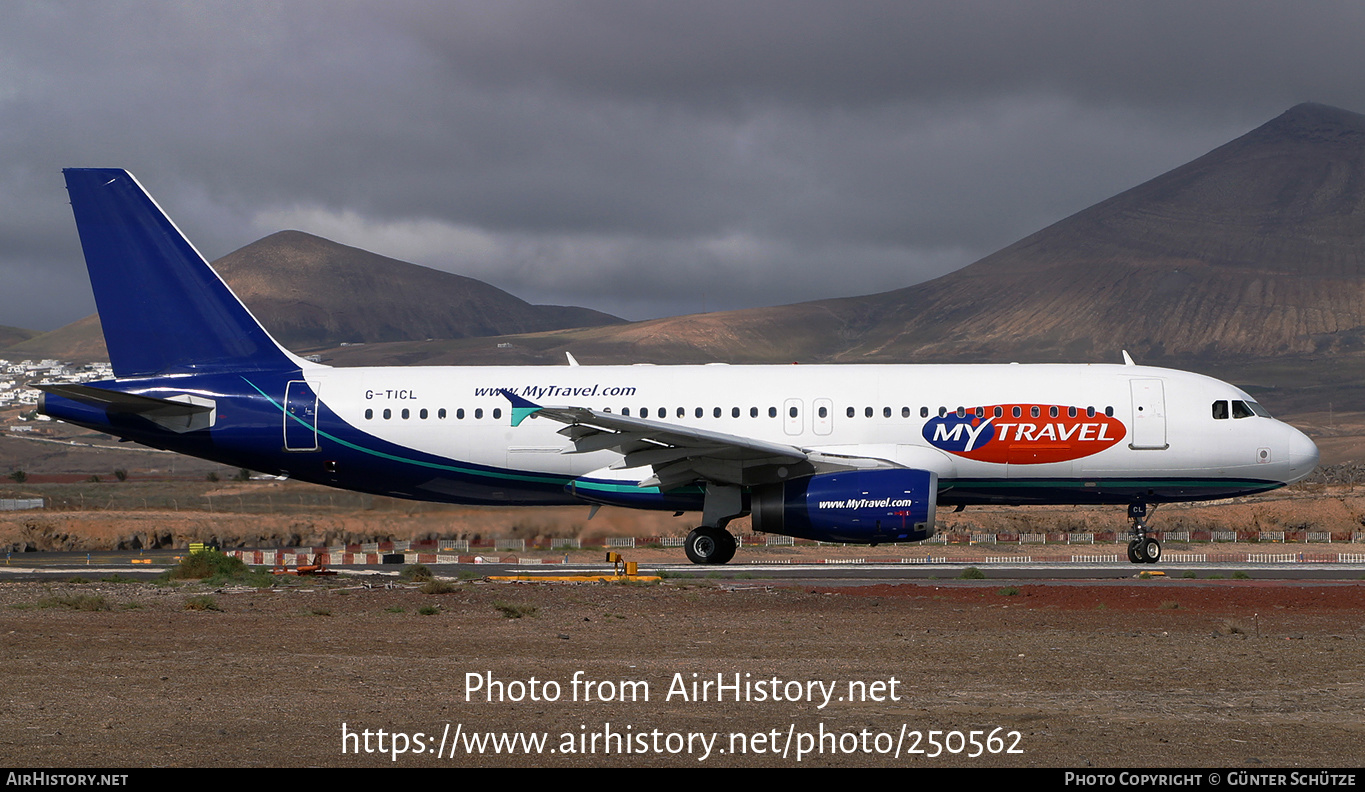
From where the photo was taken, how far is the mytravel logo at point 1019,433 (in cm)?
2420

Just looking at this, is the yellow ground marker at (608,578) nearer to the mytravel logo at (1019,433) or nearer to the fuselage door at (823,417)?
the fuselage door at (823,417)

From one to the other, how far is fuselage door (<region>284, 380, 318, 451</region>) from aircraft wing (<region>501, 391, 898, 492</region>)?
13.7 ft

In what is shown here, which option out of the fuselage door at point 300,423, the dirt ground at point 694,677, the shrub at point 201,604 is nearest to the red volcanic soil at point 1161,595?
the dirt ground at point 694,677

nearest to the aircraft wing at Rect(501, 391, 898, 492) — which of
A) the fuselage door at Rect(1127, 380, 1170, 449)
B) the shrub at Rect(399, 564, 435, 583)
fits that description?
the shrub at Rect(399, 564, 435, 583)

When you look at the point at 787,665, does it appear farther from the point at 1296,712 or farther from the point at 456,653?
the point at 1296,712

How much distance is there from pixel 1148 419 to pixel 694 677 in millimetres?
15559

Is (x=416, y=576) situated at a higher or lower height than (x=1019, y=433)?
lower

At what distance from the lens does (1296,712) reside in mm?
10078

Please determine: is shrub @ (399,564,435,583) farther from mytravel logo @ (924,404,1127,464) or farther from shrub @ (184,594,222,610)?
mytravel logo @ (924,404,1127,464)

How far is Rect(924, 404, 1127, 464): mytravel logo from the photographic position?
79.4 ft

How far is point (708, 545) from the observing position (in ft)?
81.3

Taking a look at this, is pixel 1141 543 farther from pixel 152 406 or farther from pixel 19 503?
pixel 19 503

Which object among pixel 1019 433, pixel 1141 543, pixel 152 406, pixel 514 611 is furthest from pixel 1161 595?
pixel 152 406

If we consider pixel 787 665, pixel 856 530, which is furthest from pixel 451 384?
pixel 787 665
